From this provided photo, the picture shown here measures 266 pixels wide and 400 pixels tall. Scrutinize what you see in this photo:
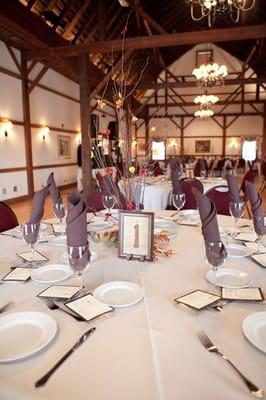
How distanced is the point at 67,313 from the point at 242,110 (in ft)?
54.4

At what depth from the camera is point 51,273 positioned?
A: 50.8 inches

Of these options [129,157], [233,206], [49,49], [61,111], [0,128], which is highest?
[49,49]

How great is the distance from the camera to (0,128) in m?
6.55

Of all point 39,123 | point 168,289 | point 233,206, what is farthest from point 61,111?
point 168,289

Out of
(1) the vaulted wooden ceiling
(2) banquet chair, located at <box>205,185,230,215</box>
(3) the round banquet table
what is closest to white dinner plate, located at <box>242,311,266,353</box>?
(3) the round banquet table

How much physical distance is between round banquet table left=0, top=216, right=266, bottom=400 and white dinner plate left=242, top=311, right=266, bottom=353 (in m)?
0.02

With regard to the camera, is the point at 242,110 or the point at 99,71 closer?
the point at 99,71

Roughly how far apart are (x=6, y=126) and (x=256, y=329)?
6979 mm

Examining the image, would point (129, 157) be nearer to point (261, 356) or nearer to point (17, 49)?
point (261, 356)

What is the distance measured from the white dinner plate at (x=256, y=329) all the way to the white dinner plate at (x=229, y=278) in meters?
0.21

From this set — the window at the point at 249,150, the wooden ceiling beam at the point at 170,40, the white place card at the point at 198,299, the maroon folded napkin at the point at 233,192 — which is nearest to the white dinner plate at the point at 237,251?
the maroon folded napkin at the point at 233,192

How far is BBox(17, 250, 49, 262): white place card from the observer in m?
1.45

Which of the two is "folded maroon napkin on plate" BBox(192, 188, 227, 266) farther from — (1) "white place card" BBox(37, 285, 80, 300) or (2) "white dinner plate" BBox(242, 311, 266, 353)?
(1) "white place card" BBox(37, 285, 80, 300)

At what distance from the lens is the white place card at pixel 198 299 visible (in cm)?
100
